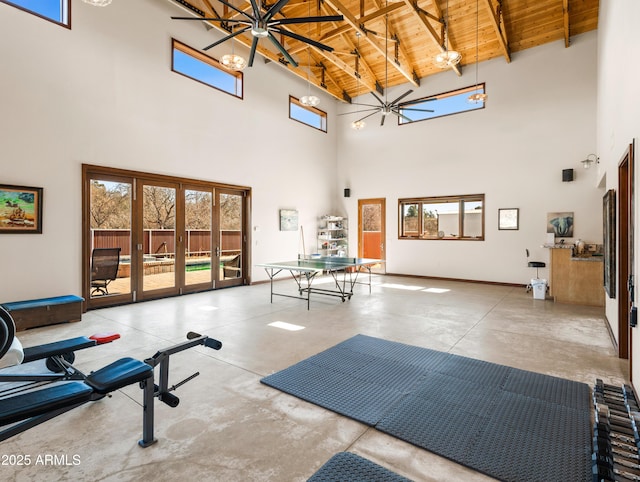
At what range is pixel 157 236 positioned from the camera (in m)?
6.37

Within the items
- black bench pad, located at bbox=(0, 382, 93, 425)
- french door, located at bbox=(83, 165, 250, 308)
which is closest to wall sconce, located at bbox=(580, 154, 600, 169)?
french door, located at bbox=(83, 165, 250, 308)

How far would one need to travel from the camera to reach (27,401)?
161 centimetres

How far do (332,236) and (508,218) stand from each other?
4.88 metres

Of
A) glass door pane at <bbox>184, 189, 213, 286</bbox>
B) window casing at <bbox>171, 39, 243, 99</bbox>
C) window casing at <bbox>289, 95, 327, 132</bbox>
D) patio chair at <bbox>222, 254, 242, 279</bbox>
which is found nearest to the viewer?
window casing at <bbox>171, 39, 243, 99</bbox>

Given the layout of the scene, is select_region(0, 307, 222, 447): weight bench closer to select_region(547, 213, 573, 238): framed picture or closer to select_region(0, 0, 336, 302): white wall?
select_region(0, 0, 336, 302): white wall

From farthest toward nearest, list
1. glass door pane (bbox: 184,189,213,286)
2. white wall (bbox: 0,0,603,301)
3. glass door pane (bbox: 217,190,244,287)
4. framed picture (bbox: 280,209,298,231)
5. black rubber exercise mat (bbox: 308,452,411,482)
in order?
1. framed picture (bbox: 280,209,298,231)
2. glass door pane (bbox: 217,190,244,287)
3. glass door pane (bbox: 184,189,213,286)
4. white wall (bbox: 0,0,603,301)
5. black rubber exercise mat (bbox: 308,452,411,482)

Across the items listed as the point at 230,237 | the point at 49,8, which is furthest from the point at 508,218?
the point at 49,8

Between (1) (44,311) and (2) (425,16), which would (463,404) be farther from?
(2) (425,16)

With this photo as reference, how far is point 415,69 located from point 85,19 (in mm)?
7504

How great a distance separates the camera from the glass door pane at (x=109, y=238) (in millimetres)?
5508

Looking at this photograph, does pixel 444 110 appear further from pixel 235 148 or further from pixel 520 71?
pixel 235 148

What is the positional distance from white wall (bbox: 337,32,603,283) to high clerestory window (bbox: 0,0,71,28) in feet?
24.4

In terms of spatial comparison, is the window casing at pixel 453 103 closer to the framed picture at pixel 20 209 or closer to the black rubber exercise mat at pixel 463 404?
the black rubber exercise mat at pixel 463 404

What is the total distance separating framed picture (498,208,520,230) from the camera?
309 inches
